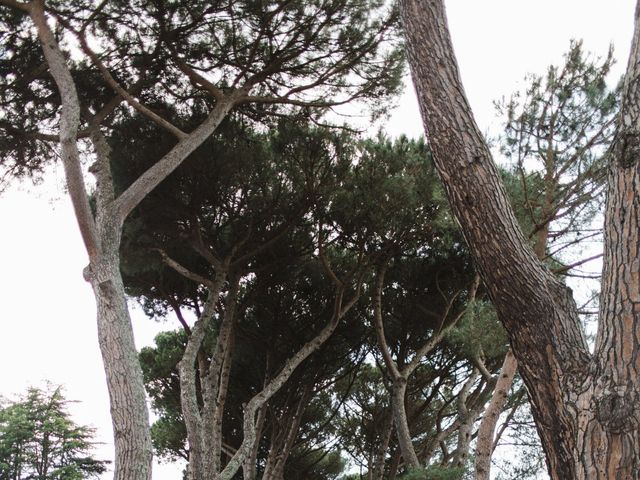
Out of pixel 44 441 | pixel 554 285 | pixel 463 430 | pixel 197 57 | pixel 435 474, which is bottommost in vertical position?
pixel 554 285

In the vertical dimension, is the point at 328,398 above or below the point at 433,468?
above

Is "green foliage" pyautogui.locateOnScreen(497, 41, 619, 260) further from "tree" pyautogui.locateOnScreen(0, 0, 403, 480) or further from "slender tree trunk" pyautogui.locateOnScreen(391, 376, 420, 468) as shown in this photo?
"slender tree trunk" pyautogui.locateOnScreen(391, 376, 420, 468)

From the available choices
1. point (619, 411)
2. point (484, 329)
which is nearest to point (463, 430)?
point (484, 329)

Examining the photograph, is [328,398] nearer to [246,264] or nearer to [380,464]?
[380,464]

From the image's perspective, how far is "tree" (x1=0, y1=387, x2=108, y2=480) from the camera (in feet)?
33.4

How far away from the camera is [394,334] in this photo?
9508mm

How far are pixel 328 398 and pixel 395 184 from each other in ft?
16.5

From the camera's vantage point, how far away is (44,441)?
10.4 metres

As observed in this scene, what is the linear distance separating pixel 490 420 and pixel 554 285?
9.02 ft

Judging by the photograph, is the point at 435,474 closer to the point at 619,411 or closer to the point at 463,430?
the point at 463,430

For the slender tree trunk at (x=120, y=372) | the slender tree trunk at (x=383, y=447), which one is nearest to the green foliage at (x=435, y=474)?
the slender tree trunk at (x=383, y=447)

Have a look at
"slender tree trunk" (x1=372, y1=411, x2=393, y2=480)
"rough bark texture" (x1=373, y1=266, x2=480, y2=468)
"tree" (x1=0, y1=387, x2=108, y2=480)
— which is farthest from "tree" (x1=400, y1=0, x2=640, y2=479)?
"tree" (x1=0, y1=387, x2=108, y2=480)

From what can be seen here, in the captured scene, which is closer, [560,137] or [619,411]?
[619,411]

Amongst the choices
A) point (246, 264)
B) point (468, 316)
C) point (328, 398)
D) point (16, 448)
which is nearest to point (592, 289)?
point (468, 316)
